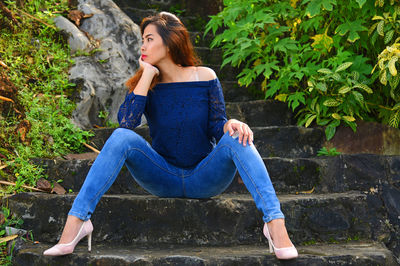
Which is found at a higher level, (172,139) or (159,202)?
(172,139)

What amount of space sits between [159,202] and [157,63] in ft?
2.55

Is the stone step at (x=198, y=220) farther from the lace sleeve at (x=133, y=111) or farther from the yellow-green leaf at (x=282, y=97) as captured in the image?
the yellow-green leaf at (x=282, y=97)

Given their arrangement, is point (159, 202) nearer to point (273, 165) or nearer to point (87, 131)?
point (273, 165)

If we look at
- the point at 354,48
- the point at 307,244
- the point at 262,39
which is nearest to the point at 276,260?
the point at 307,244

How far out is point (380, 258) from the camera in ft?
6.57

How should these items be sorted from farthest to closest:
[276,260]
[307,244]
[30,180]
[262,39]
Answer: [262,39], [30,180], [307,244], [276,260]

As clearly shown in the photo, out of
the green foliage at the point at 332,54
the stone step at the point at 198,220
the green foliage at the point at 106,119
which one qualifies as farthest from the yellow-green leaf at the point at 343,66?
the green foliage at the point at 106,119

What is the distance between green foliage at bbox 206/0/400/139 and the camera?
9.59 feet

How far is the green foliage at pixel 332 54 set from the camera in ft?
9.59

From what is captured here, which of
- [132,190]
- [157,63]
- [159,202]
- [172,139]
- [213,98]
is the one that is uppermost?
[157,63]

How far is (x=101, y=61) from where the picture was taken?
396cm

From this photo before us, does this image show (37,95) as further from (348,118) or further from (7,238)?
(348,118)

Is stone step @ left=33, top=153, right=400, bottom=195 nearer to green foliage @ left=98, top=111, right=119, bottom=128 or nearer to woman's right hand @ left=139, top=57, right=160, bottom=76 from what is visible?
woman's right hand @ left=139, top=57, right=160, bottom=76

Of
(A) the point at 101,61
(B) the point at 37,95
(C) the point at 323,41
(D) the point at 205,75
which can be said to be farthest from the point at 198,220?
(A) the point at 101,61
